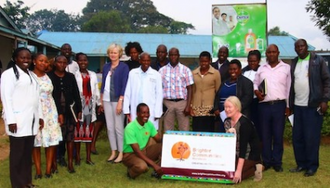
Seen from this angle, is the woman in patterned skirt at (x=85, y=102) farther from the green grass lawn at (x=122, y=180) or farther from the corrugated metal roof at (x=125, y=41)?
the corrugated metal roof at (x=125, y=41)

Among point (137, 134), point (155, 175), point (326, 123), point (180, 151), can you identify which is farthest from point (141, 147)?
point (326, 123)

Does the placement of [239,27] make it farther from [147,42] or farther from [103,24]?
[103,24]

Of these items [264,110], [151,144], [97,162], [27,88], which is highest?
[27,88]

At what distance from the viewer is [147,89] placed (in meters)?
5.55

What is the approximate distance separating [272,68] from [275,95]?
41 cm

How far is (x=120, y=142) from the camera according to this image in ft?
20.0

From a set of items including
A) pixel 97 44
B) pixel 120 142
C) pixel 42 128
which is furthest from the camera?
pixel 97 44

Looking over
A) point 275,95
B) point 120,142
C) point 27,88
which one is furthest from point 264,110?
point 27,88

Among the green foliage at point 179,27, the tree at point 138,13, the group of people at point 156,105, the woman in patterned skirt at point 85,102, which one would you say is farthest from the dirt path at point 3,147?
the green foliage at point 179,27

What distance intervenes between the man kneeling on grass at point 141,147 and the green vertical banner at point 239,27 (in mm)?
4025

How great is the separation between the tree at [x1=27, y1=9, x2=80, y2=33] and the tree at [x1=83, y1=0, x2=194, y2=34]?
3326mm

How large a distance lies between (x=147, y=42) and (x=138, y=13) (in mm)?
45674

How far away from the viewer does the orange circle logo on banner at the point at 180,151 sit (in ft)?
16.2

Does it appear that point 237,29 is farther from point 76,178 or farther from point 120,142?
point 76,178
